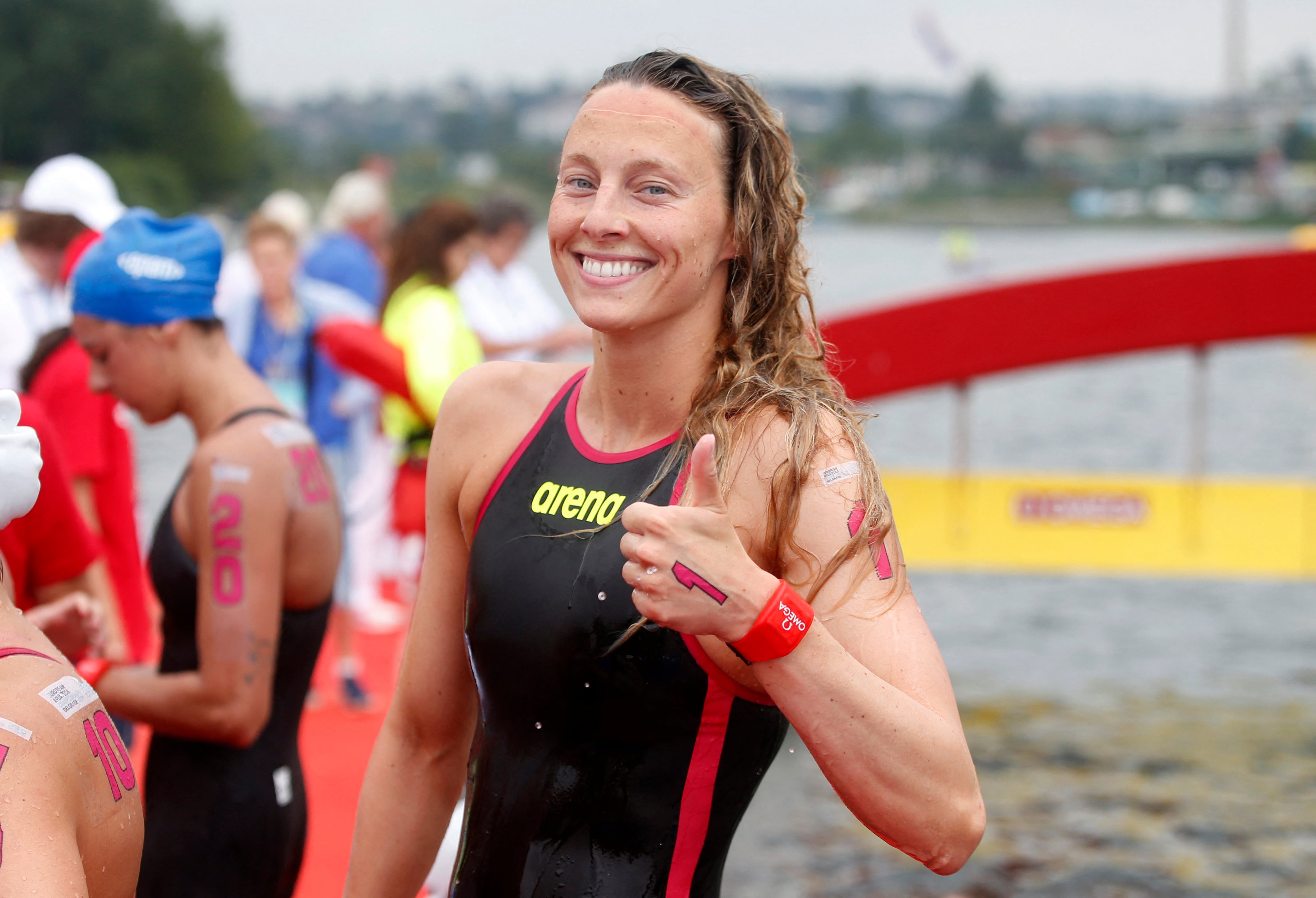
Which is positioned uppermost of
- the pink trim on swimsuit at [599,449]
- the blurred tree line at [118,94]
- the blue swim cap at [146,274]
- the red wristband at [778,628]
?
the blurred tree line at [118,94]

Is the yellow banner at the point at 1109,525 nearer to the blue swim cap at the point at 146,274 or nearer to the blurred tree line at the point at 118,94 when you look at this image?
the blue swim cap at the point at 146,274

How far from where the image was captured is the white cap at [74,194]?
490cm

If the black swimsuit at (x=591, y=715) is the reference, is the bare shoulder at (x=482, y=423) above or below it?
above

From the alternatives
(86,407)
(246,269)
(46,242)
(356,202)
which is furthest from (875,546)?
(356,202)

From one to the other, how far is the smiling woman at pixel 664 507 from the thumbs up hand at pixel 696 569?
22mm

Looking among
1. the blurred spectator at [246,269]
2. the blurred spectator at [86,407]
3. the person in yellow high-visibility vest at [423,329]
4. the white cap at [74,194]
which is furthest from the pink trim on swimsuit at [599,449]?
the blurred spectator at [246,269]

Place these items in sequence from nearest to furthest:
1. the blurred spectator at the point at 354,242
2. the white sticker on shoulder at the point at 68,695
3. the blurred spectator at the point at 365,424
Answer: the white sticker on shoulder at the point at 68,695
the blurred spectator at the point at 365,424
the blurred spectator at the point at 354,242

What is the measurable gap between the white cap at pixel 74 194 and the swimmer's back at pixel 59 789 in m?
3.81

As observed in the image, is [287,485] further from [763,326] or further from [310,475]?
[763,326]

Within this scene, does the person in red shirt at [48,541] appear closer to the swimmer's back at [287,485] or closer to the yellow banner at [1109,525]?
the swimmer's back at [287,485]

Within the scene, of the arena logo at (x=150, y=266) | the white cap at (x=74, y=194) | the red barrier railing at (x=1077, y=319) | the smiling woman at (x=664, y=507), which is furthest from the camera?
the red barrier railing at (x=1077, y=319)

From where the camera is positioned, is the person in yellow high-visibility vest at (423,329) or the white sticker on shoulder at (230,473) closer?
the white sticker on shoulder at (230,473)

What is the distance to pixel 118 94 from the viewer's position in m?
74.0

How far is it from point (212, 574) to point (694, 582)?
1523 millimetres
